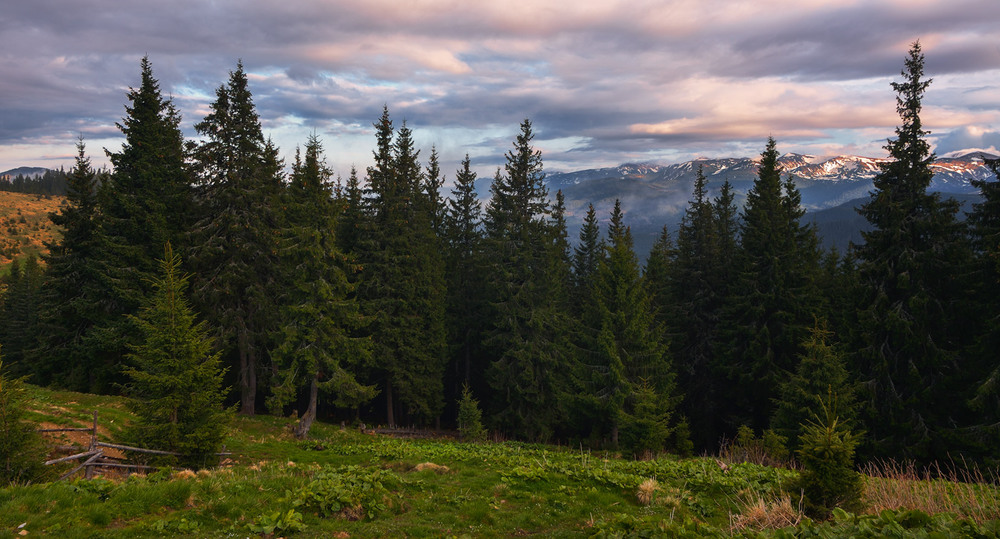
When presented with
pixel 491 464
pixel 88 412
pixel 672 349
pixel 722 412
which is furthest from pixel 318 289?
pixel 722 412

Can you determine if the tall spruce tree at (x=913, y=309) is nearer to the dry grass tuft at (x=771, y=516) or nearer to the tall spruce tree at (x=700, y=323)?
the tall spruce tree at (x=700, y=323)

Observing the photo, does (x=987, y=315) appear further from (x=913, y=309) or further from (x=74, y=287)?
(x=74, y=287)

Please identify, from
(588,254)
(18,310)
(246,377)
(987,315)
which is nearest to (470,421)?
(246,377)

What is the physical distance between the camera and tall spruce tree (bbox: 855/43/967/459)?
75.7ft

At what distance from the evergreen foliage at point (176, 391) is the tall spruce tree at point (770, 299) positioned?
3094cm

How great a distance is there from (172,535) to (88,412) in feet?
55.2

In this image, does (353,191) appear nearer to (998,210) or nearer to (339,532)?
(339,532)

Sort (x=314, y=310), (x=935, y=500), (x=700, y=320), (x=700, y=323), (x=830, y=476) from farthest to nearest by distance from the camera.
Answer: (x=700, y=323)
(x=700, y=320)
(x=314, y=310)
(x=935, y=500)
(x=830, y=476)

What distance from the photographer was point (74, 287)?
28484 millimetres

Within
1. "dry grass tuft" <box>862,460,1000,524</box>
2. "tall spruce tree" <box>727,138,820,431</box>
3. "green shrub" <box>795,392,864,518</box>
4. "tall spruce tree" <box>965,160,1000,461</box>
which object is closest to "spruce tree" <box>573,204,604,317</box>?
"tall spruce tree" <box>727,138,820,431</box>

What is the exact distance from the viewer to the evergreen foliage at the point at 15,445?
1049cm

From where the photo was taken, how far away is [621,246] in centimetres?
3075

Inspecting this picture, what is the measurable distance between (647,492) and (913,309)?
67.6 feet

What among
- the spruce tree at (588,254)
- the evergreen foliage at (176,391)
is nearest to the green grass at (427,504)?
the evergreen foliage at (176,391)
